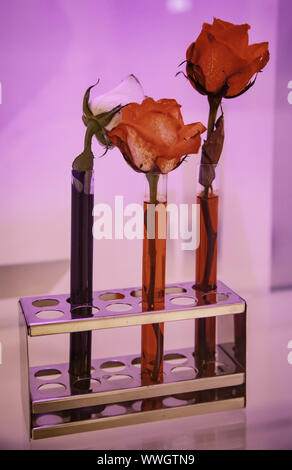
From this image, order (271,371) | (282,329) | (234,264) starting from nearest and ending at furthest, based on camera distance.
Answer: (271,371) → (282,329) → (234,264)

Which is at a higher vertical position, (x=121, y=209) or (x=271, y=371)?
(x=121, y=209)

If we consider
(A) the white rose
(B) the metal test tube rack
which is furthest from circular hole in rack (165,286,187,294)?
(A) the white rose

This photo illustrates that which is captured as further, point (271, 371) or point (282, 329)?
point (282, 329)

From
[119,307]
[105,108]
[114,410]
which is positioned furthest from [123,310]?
[105,108]

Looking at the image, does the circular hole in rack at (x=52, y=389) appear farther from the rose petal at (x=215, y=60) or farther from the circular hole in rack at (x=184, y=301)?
the rose petal at (x=215, y=60)

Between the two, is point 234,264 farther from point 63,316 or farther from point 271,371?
point 63,316

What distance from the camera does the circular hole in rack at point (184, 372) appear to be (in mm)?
783

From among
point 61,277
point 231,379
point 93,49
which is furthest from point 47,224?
point 231,379

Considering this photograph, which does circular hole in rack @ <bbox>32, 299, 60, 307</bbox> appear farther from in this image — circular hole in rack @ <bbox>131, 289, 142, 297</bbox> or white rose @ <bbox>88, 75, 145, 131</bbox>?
white rose @ <bbox>88, 75, 145, 131</bbox>

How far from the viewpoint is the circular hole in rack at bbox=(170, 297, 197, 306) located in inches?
29.9

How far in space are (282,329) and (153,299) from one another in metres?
0.32

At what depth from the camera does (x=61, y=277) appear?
1.02 metres

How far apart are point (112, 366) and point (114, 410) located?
0.07m

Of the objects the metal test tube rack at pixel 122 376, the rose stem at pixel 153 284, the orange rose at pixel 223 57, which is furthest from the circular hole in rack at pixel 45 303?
the orange rose at pixel 223 57
